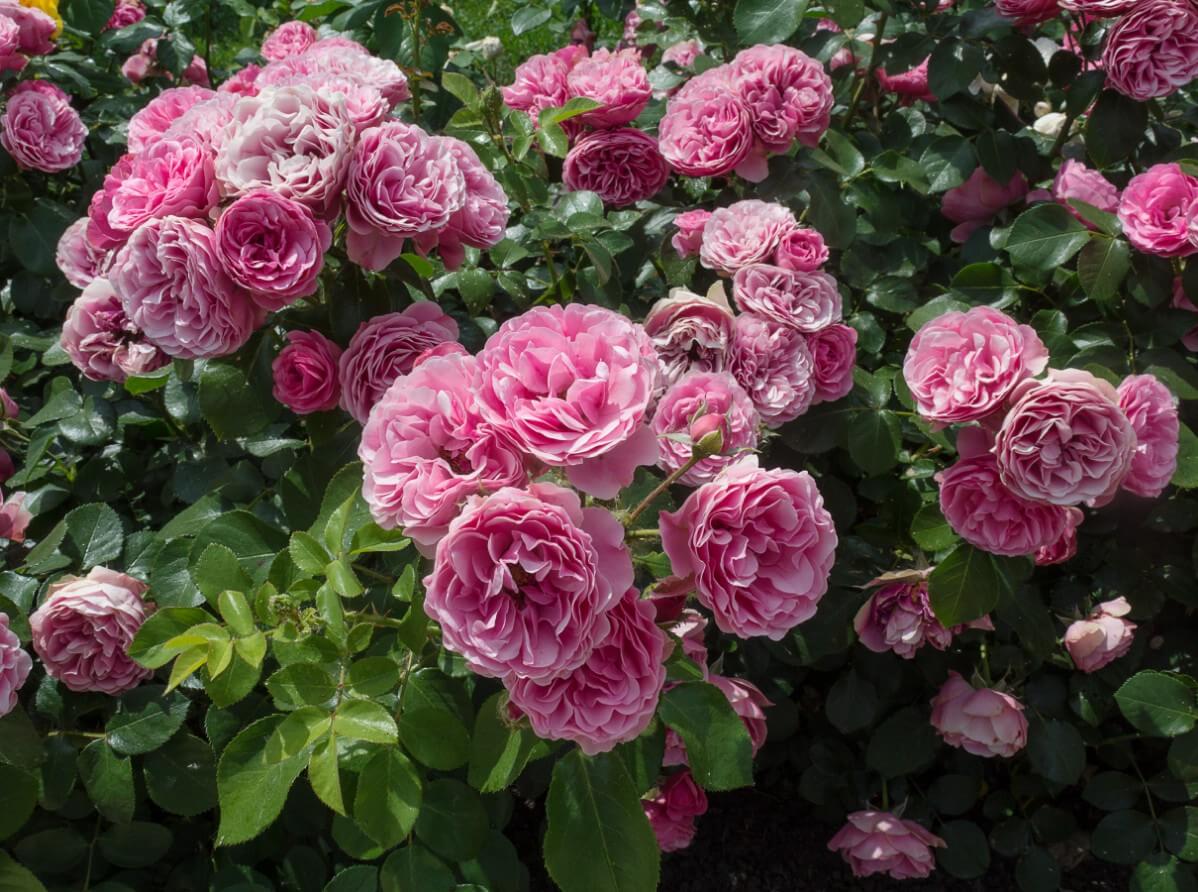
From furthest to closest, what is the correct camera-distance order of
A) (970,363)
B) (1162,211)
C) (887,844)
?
(887,844) → (1162,211) → (970,363)

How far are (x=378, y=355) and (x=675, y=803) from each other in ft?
3.34

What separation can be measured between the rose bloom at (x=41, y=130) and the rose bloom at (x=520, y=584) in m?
1.85

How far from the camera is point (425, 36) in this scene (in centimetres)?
245

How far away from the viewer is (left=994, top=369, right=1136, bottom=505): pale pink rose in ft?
4.72

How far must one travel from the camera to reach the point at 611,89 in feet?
6.83

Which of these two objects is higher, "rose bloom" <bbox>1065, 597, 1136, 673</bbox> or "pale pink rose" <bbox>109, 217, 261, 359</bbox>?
"pale pink rose" <bbox>109, 217, 261, 359</bbox>

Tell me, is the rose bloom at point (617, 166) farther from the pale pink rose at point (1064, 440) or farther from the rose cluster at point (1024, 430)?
the pale pink rose at point (1064, 440)

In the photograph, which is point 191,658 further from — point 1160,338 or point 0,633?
point 1160,338

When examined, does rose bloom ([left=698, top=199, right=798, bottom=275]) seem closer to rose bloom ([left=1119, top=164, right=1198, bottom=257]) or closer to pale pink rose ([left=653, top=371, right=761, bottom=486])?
pale pink rose ([left=653, top=371, right=761, bottom=486])

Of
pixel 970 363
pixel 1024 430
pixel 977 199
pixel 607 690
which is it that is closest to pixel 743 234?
pixel 970 363

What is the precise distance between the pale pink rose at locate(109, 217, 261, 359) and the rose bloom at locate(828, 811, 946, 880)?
5.12 feet

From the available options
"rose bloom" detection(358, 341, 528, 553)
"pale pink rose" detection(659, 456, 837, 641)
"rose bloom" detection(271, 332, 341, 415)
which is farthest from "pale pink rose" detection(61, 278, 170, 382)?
"pale pink rose" detection(659, 456, 837, 641)

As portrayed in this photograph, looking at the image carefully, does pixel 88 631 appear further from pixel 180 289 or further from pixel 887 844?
pixel 887 844

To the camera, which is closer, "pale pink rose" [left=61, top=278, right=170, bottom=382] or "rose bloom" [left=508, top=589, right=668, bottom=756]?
"rose bloom" [left=508, top=589, right=668, bottom=756]
